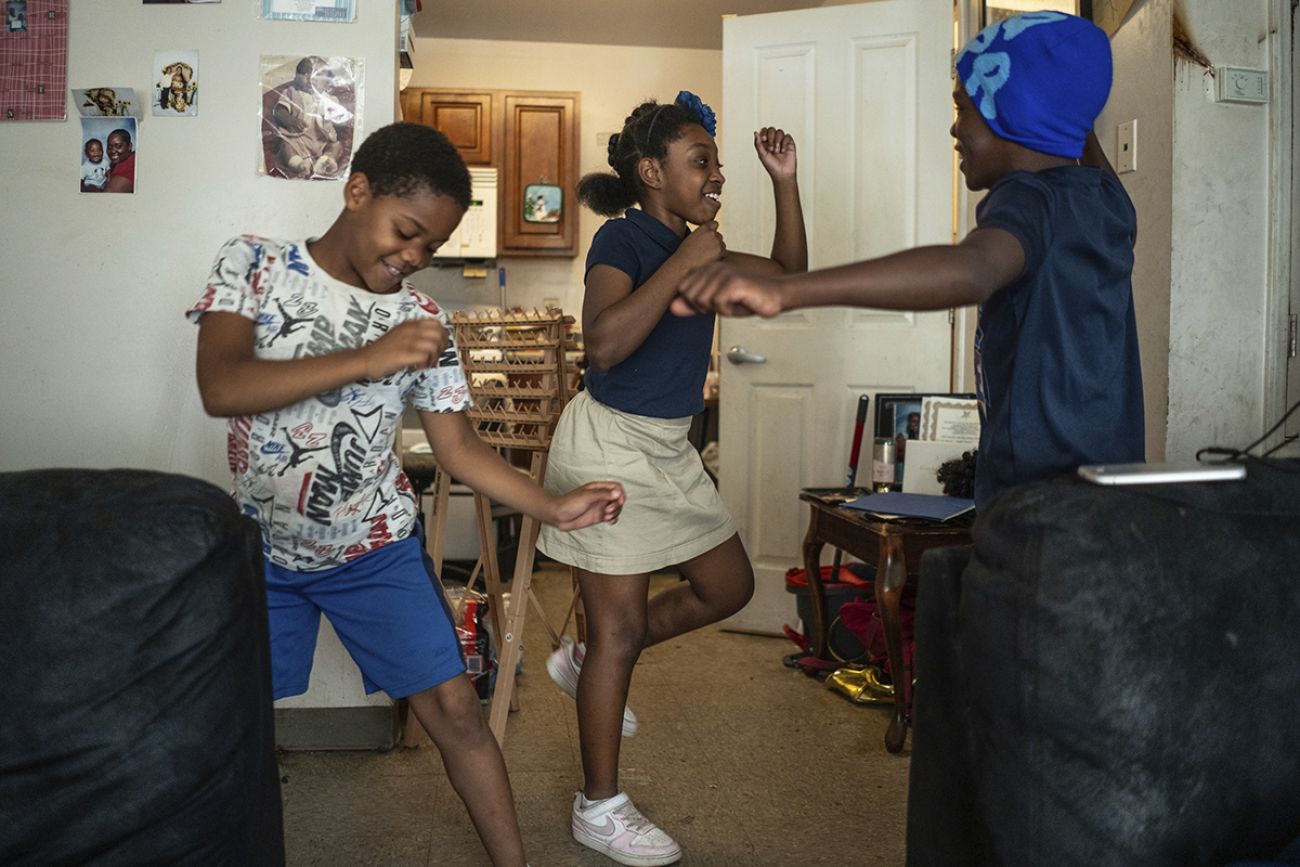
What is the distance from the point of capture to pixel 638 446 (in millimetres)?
2123

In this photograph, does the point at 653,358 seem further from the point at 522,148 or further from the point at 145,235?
the point at 522,148

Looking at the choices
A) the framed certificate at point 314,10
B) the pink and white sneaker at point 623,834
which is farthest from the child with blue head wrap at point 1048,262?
the framed certificate at point 314,10

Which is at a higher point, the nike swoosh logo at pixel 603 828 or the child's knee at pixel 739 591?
the child's knee at pixel 739 591

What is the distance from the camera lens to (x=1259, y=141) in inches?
104

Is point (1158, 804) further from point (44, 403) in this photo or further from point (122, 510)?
point (44, 403)

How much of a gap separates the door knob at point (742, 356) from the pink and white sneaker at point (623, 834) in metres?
2.07

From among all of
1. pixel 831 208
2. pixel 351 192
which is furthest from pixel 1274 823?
pixel 831 208

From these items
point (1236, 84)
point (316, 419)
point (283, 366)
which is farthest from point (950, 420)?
point (283, 366)

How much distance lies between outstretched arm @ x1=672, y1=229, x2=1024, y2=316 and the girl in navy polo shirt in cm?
87

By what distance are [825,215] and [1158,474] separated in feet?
9.50

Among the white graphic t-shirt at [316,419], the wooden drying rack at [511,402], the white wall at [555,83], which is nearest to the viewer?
the white graphic t-shirt at [316,419]

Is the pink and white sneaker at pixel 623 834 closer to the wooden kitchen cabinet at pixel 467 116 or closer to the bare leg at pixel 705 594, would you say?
the bare leg at pixel 705 594

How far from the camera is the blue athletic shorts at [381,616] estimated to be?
1.70 meters

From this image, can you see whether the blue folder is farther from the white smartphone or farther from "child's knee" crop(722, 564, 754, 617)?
the white smartphone
